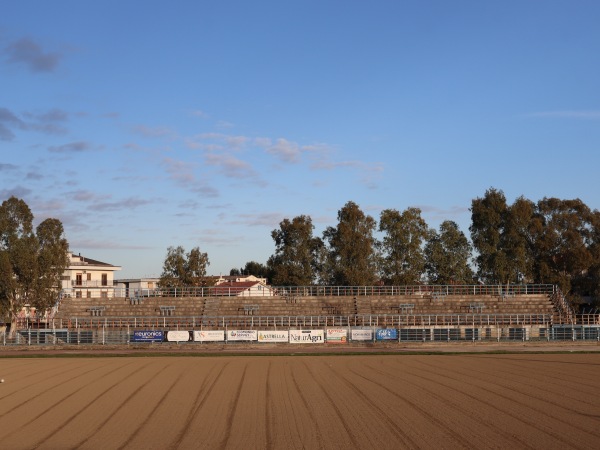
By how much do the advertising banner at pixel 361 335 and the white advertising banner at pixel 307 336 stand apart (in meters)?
2.54

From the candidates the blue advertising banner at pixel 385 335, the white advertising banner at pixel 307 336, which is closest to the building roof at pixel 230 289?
the white advertising banner at pixel 307 336

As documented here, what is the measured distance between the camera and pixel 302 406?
2355 cm

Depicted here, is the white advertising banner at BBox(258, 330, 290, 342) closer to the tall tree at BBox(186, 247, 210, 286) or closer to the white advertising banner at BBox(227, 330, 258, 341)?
the white advertising banner at BBox(227, 330, 258, 341)

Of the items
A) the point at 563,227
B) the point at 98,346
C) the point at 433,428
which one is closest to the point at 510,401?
the point at 433,428

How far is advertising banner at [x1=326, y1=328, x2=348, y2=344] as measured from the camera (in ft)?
192

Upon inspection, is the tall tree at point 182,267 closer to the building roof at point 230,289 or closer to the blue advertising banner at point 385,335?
the building roof at point 230,289

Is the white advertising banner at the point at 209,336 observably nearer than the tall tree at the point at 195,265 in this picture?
Yes

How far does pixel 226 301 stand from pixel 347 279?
19.9m

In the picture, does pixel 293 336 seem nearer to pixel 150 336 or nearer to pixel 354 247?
pixel 150 336

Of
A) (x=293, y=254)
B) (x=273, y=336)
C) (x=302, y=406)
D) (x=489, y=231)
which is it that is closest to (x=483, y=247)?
(x=489, y=231)

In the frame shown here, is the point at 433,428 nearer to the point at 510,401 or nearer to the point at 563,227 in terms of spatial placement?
the point at 510,401

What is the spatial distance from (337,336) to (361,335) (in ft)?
6.68

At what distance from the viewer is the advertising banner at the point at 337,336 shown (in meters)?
58.5

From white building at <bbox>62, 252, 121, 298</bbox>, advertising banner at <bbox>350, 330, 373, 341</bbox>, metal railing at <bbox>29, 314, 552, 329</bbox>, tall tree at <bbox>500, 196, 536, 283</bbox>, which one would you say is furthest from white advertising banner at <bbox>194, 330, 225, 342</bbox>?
tall tree at <bbox>500, 196, 536, 283</bbox>
